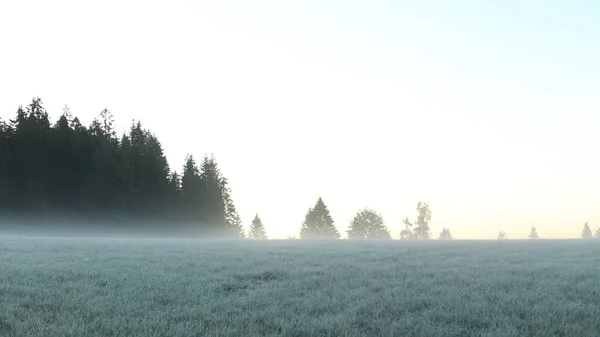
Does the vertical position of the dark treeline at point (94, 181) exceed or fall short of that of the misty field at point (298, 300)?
it exceeds it

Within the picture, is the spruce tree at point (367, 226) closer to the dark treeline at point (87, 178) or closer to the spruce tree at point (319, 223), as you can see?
the spruce tree at point (319, 223)

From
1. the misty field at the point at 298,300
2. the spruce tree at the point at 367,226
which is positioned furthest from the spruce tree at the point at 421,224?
the misty field at the point at 298,300

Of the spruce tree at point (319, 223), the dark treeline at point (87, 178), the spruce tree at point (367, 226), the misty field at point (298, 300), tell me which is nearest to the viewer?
the misty field at point (298, 300)

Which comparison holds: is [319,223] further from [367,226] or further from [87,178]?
[87,178]

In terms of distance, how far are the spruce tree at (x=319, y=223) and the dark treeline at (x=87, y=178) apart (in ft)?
100

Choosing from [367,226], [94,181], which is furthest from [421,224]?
[94,181]

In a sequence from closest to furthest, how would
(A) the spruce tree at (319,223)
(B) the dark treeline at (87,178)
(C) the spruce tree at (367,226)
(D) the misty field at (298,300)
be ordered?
(D) the misty field at (298,300) < (B) the dark treeline at (87,178) < (A) the spruce tree at (319,223) < (C) the spruce tree at (367,226)

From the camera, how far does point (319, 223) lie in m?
106

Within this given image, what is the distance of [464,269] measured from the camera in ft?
44.8

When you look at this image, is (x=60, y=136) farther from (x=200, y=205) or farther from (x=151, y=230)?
(x=200, y=205)

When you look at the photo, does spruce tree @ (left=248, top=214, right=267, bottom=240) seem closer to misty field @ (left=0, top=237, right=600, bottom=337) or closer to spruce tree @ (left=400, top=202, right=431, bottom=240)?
spruce tree @ (left=400, top=202, right=431, bottom=240)

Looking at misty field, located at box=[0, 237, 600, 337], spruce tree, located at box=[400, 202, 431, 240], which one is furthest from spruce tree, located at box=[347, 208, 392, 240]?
misty field, located at box=[0, 237, 600, 337]

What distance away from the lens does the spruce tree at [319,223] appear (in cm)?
10494

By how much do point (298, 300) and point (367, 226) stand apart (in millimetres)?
114555
